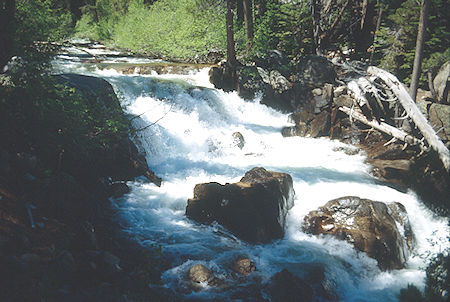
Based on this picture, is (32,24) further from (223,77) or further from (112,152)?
(223,77)

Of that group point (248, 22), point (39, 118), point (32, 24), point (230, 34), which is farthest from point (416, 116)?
point (32, 24)

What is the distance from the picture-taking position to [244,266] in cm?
558

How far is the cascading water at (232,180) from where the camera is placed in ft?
18.5

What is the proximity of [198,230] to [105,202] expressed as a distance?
7.92 ft

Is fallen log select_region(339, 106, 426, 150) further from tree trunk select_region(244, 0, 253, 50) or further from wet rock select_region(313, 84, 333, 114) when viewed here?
tree trunk select_region(244, 0, 253, 50)

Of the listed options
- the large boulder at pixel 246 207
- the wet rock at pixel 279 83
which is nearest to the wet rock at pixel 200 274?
the large boulder at pixel 246 207

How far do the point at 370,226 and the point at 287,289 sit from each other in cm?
271

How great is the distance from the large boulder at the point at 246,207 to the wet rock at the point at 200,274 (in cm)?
140

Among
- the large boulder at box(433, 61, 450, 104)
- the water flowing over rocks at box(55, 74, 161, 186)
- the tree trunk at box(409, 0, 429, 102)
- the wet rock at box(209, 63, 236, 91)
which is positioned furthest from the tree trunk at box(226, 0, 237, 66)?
the large boulder at box(433, 61, 450, 104)

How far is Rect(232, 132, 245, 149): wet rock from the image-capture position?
12.5m

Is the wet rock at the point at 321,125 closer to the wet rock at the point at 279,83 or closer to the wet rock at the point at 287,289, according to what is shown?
the wet rock at the point at 279,83

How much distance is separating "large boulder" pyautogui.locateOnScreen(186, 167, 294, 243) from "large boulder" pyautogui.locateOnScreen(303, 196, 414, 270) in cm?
91

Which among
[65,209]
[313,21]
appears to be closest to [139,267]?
[65,209]

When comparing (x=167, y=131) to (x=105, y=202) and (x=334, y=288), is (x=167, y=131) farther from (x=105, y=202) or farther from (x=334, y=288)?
(x=334, y=288)
